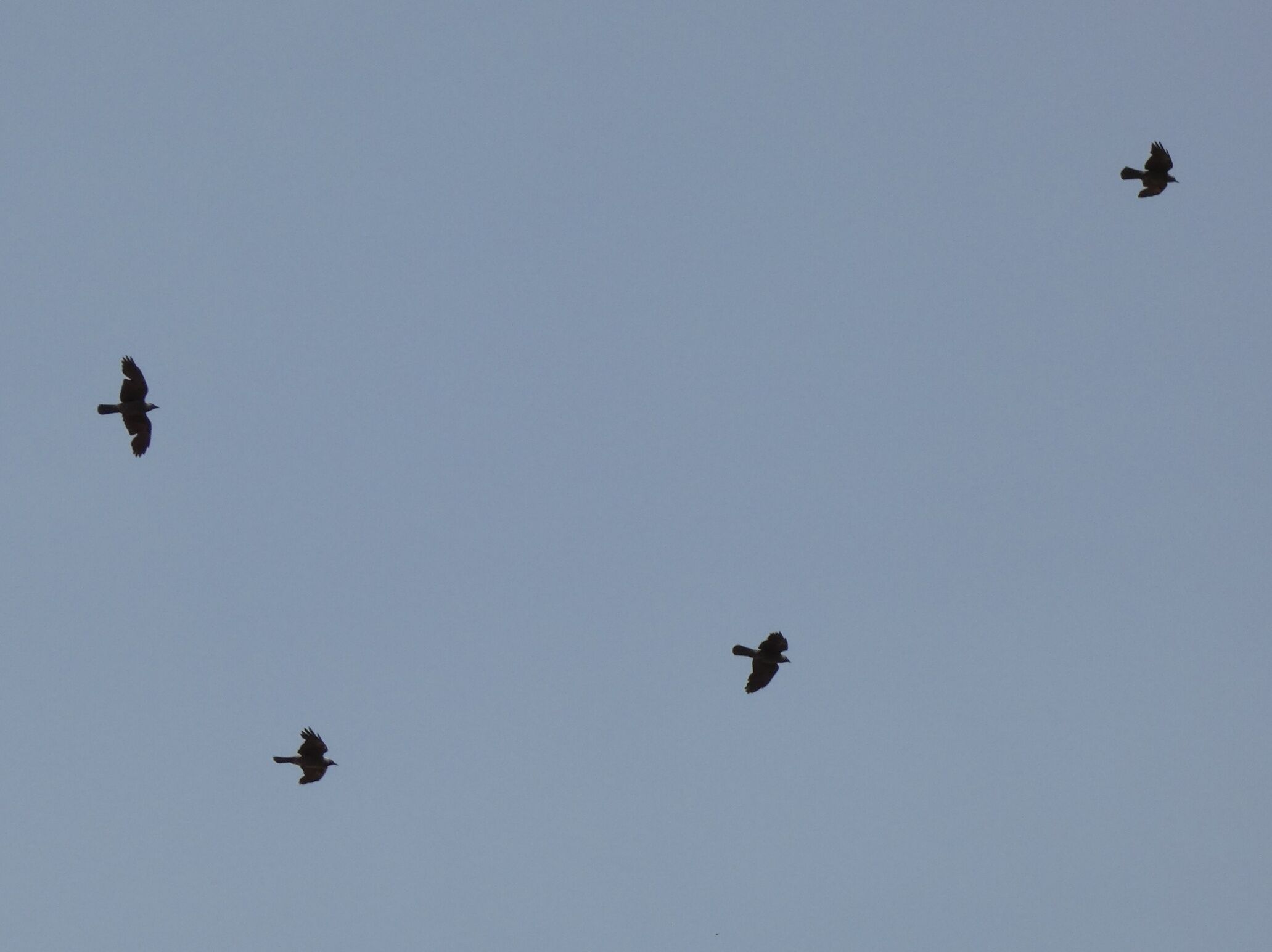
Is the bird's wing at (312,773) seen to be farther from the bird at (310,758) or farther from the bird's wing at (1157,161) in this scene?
the bird's wing at (1157,161)

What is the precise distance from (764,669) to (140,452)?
15413 millimetres

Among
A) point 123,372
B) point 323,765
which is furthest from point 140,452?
point 323,765

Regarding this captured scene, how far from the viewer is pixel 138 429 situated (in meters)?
39.1

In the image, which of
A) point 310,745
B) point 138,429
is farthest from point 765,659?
point 138,429

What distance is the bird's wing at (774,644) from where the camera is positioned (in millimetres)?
36344

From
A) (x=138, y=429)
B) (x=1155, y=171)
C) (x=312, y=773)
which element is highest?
(x=1155, y=171)

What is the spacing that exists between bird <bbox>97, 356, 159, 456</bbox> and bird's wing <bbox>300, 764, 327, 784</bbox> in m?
8.38

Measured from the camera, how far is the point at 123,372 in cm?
3878

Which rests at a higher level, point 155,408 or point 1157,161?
point 1157,161

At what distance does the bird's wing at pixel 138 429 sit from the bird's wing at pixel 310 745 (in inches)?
304

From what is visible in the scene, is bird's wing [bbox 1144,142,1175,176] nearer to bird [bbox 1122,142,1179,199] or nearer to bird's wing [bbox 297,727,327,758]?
bird [bbox 1122,142,1179,199]

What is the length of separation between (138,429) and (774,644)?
1585 centimetres

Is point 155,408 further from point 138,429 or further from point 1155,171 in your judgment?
point 1155,171

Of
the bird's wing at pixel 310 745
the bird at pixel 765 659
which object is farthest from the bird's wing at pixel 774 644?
the bird's wing at pixel 310 745
